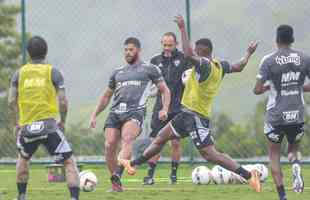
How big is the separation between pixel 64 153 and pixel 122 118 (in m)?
2.83

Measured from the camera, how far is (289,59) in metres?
11.7

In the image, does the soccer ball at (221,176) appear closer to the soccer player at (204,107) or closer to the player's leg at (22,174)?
the soccer player at (204,107)

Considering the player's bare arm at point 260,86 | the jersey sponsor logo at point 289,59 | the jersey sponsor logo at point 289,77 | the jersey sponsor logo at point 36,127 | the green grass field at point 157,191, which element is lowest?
the green grass field at point 157,191

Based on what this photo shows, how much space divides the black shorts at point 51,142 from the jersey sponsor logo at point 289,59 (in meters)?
2.44

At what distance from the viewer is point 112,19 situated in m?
21.4

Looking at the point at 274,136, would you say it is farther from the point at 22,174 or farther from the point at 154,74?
the point at 22,174

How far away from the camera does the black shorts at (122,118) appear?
1380cm

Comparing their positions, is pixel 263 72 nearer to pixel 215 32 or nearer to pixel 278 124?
pixel 278 124

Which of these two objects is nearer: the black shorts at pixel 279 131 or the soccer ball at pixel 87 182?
the black shorts at pixel 279 131

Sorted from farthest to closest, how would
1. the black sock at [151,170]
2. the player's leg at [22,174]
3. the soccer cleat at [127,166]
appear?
the black sock at [151,170], the soccer cleat at [127,166], the player's leg at [22,174]

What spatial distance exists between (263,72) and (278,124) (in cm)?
58

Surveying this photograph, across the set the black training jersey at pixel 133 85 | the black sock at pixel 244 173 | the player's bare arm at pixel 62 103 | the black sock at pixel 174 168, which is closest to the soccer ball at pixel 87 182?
the black training jersey at pixel 133 85

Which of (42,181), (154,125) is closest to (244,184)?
(154,125)

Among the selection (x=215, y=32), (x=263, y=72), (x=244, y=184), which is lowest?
(x=244, y=184)
